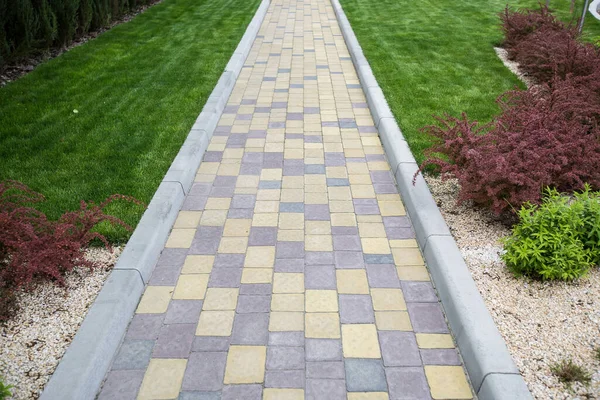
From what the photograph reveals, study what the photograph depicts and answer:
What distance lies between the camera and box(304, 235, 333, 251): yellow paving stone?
4195 mm

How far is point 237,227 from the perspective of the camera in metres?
4.50

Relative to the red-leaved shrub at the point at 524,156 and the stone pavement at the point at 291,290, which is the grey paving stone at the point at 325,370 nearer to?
the stone pavement at the point at 291,290

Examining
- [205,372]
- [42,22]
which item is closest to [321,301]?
[205,372]

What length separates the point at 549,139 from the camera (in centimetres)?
446

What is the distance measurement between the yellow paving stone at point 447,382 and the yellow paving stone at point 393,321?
0.37 m

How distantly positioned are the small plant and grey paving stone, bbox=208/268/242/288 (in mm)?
2279

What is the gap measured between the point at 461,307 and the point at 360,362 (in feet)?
2.67

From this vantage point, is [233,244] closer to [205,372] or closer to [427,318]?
[205,372]

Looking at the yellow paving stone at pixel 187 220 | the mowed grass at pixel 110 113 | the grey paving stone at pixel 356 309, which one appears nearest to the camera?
the grey paving stone at pixel 356 309

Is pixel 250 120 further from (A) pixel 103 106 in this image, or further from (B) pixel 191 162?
(A) pixel 103 106

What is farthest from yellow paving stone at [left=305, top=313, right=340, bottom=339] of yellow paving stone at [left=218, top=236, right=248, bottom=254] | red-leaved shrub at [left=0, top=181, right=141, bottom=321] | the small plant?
red-leaved shrub at [left=0, top=181, right=141, bottom=321]

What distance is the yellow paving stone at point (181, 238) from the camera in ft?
14.0

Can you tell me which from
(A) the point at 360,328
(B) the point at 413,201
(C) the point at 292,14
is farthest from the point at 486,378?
(C) the point at 292,14

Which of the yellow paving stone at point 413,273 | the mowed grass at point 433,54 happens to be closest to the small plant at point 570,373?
the yellow paving stone at point 413,273
